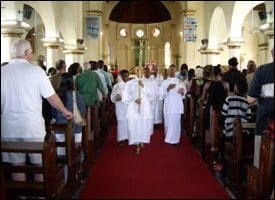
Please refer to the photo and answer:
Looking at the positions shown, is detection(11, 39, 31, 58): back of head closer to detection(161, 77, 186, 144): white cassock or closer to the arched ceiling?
detection(161, 77, 186, 144): white cassock

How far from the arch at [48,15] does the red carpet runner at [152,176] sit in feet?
24.1

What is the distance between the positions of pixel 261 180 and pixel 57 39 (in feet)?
42.5

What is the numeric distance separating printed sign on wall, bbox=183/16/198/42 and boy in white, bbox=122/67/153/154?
8.66m

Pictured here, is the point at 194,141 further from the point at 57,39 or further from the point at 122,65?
the point at 122,65

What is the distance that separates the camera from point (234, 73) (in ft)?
27.2

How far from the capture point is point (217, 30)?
17875mm

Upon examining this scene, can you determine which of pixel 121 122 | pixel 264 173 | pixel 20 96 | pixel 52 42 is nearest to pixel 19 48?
pixel 20 96

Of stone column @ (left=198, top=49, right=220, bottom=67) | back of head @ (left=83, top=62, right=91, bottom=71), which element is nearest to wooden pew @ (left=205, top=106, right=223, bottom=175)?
back of head @ (left=83, top=62, right=91, bottom=71)

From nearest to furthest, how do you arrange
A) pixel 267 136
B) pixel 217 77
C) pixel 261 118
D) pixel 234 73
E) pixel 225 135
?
1. pixel 267 136
2. pixel 261 118
3. pixel 225 135
4. pixel 217 77
5. pixel 234 73

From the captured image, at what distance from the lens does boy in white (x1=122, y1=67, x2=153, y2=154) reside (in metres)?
8.77

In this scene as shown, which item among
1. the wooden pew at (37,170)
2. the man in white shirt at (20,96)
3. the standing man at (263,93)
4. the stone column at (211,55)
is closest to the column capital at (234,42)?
the stone column at (211,55)

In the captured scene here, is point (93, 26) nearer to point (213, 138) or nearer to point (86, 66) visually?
point (86, 66)

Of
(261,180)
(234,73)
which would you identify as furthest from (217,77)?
(261,180)

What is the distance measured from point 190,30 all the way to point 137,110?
9428 millimetres
